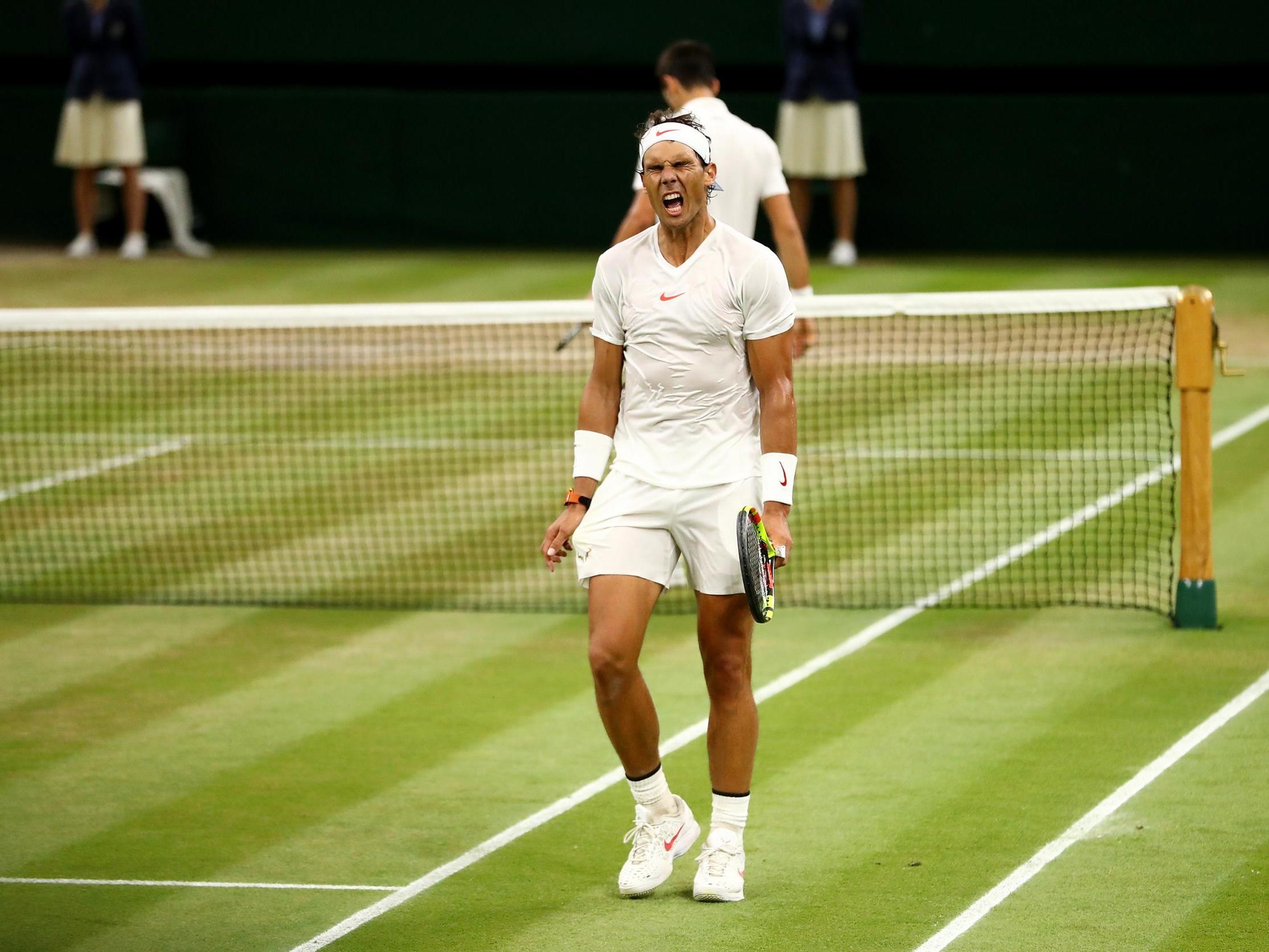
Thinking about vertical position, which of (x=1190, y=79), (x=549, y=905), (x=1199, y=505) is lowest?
(x=549, y=905)

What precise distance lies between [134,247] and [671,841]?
49.2 ft

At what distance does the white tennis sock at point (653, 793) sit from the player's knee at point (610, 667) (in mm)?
318

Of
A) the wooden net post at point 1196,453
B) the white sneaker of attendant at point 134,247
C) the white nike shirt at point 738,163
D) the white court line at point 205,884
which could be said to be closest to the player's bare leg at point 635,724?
the white court line at point 205,884

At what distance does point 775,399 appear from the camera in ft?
18.5

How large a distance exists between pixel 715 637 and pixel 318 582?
424cm

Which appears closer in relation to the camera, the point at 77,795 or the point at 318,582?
the point at 77,795

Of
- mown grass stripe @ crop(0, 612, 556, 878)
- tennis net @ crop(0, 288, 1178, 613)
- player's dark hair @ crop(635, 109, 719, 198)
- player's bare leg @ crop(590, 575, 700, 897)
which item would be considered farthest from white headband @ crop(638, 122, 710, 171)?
tennis net @ crop(0, 288, 1178, 613)

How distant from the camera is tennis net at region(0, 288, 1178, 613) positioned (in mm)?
9180

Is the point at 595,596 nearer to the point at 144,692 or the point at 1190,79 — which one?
the point at 144,692

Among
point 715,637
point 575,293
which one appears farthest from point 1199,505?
point 575,293

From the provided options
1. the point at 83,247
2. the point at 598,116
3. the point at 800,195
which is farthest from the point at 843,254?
the point at 83,247

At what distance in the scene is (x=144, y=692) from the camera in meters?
7.89

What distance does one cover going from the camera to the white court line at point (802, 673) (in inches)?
227

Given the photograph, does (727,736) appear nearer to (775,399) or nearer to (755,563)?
(755,563)
